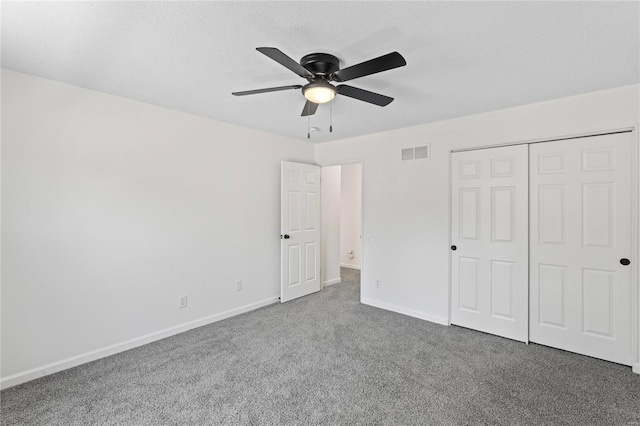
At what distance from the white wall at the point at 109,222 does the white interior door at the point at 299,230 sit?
534 millimetres

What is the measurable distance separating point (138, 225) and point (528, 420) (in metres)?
3.64

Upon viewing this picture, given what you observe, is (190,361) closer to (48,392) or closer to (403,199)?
(48,392)

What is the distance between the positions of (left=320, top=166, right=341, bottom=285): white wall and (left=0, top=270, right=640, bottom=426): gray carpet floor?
6.60 feet

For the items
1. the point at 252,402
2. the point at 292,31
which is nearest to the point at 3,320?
the point at 252,402

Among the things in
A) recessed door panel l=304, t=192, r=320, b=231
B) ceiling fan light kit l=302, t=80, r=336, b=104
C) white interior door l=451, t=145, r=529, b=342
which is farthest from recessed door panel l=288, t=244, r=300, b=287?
ceiling fan light kit l=302, t=80, r=336, b=104

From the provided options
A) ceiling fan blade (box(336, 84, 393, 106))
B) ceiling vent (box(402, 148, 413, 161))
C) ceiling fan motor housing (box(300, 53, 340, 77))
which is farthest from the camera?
ceiling vent (box(402, 148, 413, 161))

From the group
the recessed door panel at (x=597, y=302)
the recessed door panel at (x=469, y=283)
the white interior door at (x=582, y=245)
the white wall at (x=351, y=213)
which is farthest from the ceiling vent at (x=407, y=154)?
the white wall at (x=351, y=213)

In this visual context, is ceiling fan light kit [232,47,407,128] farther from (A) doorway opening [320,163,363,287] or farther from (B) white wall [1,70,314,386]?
(A) doorway opening [320,163,363,287]

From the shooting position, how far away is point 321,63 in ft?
6.46

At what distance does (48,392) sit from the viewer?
7.34 ft

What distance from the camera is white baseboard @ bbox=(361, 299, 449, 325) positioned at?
358 cm

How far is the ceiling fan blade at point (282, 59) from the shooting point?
1521 mm

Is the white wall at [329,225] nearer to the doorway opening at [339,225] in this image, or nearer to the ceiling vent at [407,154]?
the doorway opening at [339,225]

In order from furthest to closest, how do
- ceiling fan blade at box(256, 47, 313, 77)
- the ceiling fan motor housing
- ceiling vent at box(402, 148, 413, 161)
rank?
1. ceiling vent at box(402, 148, 413, 161)
2. the ceiling fan motor housing
3. ceiling fan blade at box(256, 47, 313, 77)
